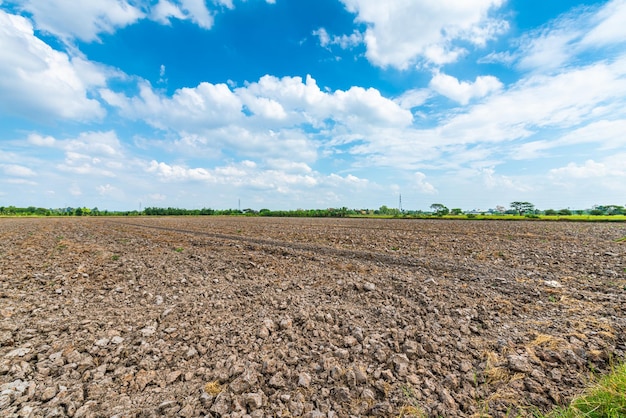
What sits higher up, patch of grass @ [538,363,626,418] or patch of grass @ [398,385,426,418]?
patch of grass @ [538,363,626,418]

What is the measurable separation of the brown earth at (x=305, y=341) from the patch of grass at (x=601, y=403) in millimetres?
211

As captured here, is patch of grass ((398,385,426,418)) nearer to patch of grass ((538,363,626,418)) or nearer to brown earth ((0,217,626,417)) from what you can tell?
brown earth ((0,217,626,417))

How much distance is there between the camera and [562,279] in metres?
7.25

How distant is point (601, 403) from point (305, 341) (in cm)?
332

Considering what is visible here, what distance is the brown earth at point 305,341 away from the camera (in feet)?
9.96

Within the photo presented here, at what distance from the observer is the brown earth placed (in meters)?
3.04

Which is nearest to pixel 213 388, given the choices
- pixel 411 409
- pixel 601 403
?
pixel 411 409

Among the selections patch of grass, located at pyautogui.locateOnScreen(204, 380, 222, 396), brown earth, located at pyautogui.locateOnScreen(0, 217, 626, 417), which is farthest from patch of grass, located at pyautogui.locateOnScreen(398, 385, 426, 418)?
patch of grass, located at pyautogui.locateOnScreen(204, 380, 222, 396)

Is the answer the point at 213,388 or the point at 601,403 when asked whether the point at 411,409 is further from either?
the point at 213,388

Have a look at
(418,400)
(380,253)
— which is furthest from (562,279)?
(418,400)

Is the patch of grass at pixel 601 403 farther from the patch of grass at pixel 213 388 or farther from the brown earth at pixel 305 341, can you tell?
the patch of grass at pixel 213 388

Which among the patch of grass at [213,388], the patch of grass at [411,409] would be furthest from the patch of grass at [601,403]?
the patch of grass at [213,388]

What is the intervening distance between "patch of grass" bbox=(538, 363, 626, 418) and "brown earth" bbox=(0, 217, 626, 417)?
0.21 metres

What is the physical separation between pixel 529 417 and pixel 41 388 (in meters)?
5.44
